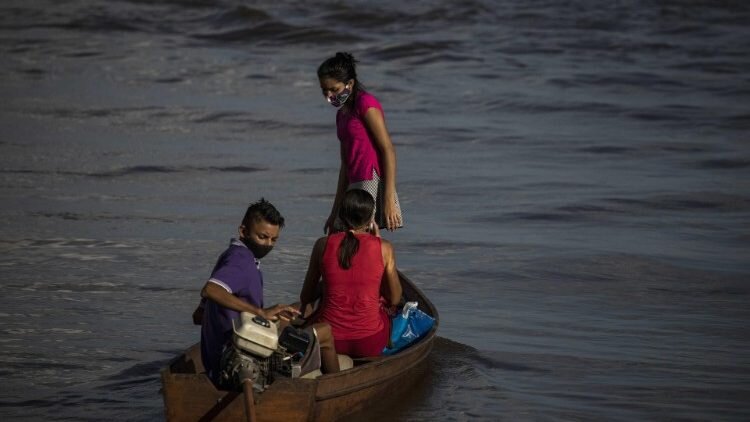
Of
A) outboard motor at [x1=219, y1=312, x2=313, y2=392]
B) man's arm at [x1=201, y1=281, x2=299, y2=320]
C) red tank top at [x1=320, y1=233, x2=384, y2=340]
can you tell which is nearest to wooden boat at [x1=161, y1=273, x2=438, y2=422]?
outboard motor at [x1=219, y1=312, x2=313, y2=392]

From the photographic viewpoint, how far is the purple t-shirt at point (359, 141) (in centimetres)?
697

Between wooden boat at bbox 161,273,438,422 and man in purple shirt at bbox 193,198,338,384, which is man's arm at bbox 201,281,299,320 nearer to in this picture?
man in purple shirt at bbox 193,198,338,384

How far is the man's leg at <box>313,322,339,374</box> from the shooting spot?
594 centimetres

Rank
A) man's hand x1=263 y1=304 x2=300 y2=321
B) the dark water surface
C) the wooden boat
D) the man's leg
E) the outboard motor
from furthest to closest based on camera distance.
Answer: the dark water surface → the man's leg → man's hand x1=263 y1=304 x2=300 y2=321 → the wooden boat → the outboard motor

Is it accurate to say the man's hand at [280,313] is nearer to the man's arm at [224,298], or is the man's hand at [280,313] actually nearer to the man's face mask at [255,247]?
the man's arm at [224,298]

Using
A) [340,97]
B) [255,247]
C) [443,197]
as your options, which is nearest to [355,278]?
[255,247]

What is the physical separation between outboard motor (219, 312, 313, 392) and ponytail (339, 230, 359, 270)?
1.99 feet

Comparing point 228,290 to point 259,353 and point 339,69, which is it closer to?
point 259,353

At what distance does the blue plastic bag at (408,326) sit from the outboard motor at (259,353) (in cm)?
132

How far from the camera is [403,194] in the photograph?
480 inches

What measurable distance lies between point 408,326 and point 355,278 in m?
0.90

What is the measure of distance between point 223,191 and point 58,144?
3.20 m

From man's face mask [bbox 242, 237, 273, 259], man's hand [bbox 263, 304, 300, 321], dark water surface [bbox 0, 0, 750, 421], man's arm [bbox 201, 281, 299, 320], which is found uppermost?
man's face mask [bbox 242, 237, 273, 259]

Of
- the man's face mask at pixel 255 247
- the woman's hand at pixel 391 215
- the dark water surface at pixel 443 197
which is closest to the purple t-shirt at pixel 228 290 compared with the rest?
the man's face mask at pixel 255 247
